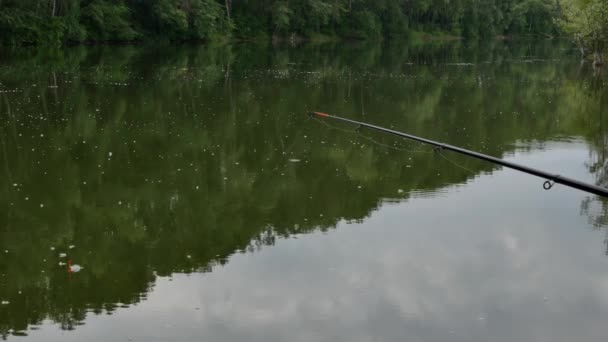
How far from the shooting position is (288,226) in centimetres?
1159

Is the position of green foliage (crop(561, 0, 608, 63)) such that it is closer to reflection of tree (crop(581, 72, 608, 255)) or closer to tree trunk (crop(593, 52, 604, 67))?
tree trunk (crop(593, 52, 604, 67))

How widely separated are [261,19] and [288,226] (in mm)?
68694

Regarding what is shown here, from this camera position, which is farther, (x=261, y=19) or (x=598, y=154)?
(x=261, y=19)

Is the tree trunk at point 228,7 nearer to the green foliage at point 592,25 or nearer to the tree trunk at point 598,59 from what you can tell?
the green foliage at point 592,25

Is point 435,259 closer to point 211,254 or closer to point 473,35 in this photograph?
point 211,254

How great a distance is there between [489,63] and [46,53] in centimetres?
2874

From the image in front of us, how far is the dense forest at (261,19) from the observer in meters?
52.7

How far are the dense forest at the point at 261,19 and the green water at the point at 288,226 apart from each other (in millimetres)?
30315

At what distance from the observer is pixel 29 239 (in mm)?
10406

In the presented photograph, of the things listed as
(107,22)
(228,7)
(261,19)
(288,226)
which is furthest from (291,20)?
(288,226)

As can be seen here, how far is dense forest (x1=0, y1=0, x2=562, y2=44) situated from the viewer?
173 feet

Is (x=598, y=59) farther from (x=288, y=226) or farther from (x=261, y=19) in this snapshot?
(x=288, y=226)

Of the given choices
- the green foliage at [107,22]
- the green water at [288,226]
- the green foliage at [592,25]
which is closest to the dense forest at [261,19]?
the green foliage at [107,22]

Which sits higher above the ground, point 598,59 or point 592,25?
point 592,25
